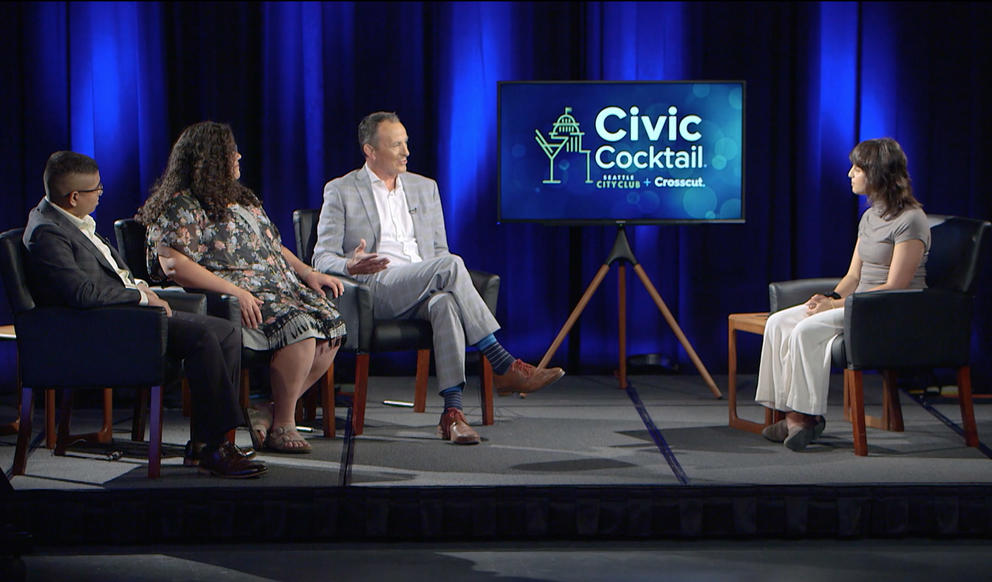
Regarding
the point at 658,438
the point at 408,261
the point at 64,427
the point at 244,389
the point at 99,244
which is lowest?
the point at 658,438

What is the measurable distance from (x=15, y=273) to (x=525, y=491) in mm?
1712

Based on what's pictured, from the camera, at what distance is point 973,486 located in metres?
3.26

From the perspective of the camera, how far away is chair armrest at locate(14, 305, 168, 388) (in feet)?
11.6

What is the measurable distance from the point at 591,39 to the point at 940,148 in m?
1.87

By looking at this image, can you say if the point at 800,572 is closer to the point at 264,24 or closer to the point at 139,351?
the point at 139,351

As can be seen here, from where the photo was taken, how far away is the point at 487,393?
450cm

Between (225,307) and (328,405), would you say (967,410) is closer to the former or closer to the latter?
(328,405)

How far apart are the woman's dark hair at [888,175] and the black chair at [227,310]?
2.11m

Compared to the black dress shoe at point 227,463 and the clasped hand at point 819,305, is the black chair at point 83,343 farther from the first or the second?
the clasped hand at point 819,305

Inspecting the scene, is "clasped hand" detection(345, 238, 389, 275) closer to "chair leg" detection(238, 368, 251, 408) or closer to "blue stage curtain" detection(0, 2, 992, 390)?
"chair leg" detection(238, 368, 251, 408)

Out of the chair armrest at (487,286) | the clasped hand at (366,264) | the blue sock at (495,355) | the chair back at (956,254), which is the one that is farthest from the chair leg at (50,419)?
the chair back at (956,254)

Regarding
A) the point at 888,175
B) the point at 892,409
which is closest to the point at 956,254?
the point at 888,175

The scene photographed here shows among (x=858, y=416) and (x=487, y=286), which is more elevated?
(x=487, y=286)

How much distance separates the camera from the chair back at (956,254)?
411 cm
